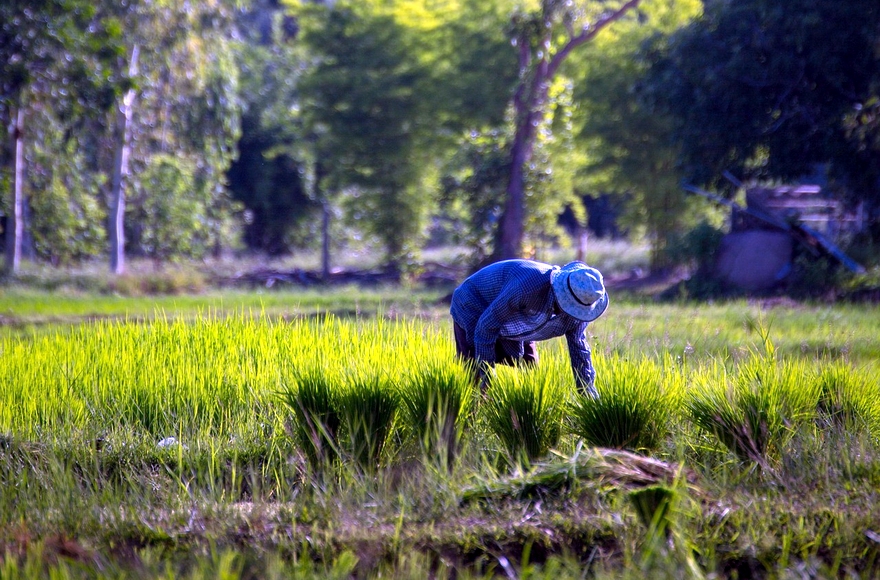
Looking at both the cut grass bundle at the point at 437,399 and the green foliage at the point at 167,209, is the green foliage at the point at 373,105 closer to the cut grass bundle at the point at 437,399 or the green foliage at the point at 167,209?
the green foliage at the point at 167,209

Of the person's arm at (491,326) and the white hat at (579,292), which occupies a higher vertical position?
the white hat at (579,292)

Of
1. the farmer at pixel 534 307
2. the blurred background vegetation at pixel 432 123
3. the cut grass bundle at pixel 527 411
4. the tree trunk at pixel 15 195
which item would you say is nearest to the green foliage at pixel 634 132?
the blurred background vegetation at pixel 432 123

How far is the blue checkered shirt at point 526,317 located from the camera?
4.70m

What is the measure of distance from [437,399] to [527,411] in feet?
1.49

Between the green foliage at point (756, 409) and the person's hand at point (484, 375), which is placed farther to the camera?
the person's hand at point (484, 375)

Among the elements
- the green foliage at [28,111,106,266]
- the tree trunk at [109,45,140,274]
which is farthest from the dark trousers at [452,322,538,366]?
the green foliage at [28,111,106,266]

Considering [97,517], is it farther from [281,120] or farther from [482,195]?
[281,120]

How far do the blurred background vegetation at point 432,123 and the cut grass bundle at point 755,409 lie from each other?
9075 mm

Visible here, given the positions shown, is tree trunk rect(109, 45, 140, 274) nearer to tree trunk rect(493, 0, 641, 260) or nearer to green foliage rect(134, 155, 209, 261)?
green foliage rect(134, 155, 209, 261)

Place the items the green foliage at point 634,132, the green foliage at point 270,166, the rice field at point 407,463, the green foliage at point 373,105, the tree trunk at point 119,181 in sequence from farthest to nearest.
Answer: the green foliage at point 270,166 → the green foliage at point 373,105 → the tree trunk at point 119,181 → the green foliage at point 634,132 → the rice field at point 407,463

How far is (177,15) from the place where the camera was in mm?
18984

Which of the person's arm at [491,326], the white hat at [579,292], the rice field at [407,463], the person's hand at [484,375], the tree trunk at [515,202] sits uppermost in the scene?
the tree trunk at [515,202]

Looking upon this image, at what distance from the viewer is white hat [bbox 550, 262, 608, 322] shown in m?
4.36

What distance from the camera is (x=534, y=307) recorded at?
188 inches
